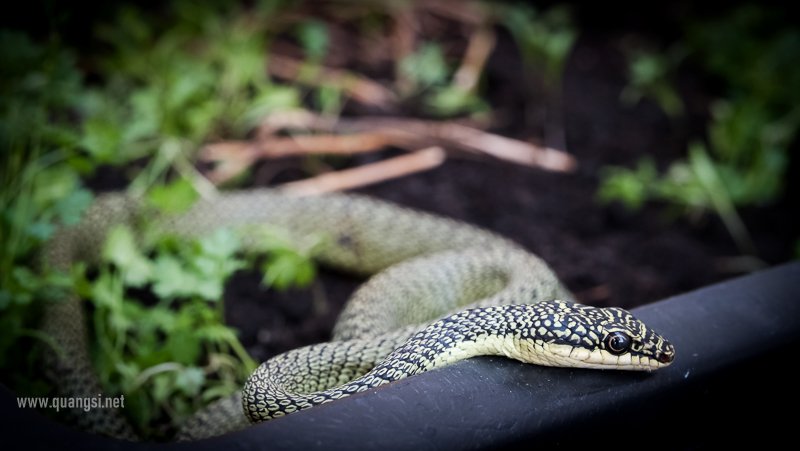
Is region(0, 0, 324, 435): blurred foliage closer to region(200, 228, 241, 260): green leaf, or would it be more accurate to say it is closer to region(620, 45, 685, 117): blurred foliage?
region(200, 228, 241, 260): green leaf

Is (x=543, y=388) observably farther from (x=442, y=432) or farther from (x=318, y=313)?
(x=318, y=313)

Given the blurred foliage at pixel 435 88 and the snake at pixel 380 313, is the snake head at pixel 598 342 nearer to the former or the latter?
the snake at pixel 380 313

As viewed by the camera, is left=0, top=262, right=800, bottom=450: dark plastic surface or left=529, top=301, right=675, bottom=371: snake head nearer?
left=0, top=262, right=800, bottom=450: dark plastic surface

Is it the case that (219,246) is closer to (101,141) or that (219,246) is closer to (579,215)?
(101,141)

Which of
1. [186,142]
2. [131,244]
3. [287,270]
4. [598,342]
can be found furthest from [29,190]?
[598,342]

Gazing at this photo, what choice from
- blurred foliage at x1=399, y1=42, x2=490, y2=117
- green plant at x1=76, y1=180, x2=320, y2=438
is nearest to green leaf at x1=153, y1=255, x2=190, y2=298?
green plant at x1=76, y1=180, x2=320, y2=438
